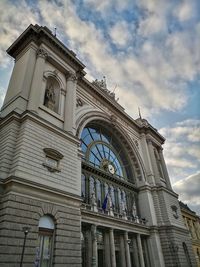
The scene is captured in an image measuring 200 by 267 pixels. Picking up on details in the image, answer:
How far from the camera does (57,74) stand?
25.4 metres

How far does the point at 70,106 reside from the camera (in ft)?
80.0

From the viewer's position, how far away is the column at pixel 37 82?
20.0 metres

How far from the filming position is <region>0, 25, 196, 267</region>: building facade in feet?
50.0

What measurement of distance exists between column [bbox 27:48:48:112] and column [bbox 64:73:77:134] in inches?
140

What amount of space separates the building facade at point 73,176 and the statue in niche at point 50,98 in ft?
0.49

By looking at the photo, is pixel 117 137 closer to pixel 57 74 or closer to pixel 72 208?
pixel 57 74

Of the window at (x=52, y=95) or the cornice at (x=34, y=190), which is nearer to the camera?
the cornice at (x=34, y=190)

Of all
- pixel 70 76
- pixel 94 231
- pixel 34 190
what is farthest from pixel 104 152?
pixel 34 190

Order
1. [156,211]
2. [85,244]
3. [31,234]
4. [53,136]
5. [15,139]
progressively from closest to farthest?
[31,234], [15,139], [53,136], [85,244], [156,211]

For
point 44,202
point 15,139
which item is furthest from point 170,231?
point 15,139

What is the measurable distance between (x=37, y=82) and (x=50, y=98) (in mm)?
2658

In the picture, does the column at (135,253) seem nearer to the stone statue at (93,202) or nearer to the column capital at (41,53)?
the stone statue at (93,202)

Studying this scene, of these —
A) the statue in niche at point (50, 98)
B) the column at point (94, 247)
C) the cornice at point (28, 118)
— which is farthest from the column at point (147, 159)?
the cornice at point (28, 118)

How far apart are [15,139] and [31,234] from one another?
7180mm
